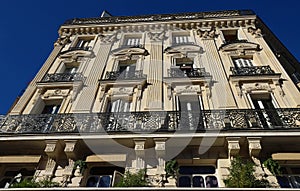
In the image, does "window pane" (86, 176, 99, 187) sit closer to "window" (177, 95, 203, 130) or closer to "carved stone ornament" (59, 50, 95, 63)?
"window" (177, 95, 203, 130)

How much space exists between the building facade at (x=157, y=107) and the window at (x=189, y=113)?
1.2 inches

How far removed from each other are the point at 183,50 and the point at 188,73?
1826 millimetres

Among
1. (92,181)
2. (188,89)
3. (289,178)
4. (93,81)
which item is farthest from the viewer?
(93,81)

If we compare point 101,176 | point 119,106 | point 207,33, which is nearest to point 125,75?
point 119,106

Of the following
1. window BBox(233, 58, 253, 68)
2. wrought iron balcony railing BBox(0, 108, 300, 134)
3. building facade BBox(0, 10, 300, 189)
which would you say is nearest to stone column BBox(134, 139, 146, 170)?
building facade BBox(0, 10, 300, 189)

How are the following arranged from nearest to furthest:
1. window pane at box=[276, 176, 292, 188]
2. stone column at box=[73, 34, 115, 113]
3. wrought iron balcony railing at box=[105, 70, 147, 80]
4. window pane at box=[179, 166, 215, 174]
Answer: window pane at box=[276, 176, 292, 188]
window pane at box=[179, 166, 215, 174]
stone column at box=[73, 34, 115, 113]
wrought iron balcony railing at box=[105, 70, 147, 80]

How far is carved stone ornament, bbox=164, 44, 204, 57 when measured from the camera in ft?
38.4

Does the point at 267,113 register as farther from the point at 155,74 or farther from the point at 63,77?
the point at 63,77

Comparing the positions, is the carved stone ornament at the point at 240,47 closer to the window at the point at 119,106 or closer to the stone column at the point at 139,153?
the window at the point at 119,106

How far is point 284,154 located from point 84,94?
6.83 m

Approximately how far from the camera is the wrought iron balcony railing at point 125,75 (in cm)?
1020

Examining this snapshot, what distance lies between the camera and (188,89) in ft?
31.4

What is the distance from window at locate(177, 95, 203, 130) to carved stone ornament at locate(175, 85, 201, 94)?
19 centimetres

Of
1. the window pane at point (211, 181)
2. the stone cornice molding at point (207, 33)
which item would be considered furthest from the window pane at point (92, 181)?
the stone cornice molding at point (207, 33)
